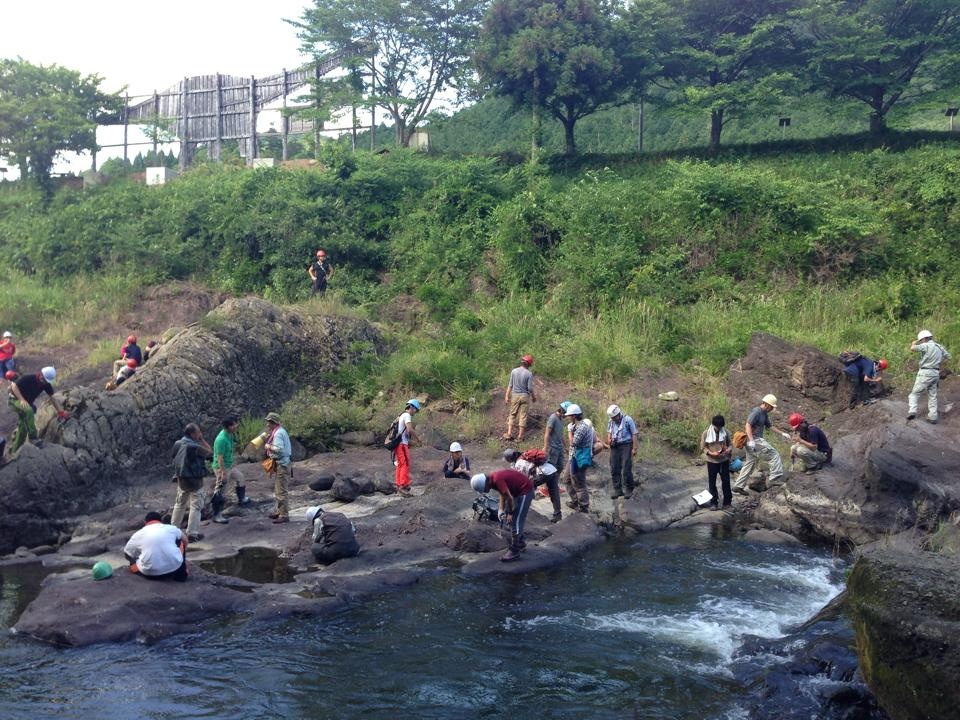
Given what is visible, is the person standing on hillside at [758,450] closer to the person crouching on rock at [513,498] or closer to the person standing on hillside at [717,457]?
the person standing on hillside at [717,457]

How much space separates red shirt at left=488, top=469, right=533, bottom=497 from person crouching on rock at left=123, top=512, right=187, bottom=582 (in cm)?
408

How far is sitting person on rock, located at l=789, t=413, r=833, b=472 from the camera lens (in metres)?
15.3

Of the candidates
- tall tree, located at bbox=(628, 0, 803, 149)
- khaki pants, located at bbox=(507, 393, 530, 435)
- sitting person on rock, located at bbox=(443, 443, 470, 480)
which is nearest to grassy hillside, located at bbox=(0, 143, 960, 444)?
khaki pants, located at bbox=(507, 393, 530, 435)

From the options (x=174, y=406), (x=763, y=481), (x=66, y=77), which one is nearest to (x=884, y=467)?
(x=763, y=481)

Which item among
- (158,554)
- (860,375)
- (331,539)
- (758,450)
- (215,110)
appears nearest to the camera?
(158,554)

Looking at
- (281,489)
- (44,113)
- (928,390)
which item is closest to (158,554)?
(281,489)

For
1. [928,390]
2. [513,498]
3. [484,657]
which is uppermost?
[928,390]

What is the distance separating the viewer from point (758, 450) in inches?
616

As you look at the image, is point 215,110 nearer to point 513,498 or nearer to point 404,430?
point 404,430

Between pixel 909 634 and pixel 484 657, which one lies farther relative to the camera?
pixel 484 657

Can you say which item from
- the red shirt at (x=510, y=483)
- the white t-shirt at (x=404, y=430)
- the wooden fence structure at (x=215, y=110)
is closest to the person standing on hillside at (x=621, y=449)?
the red shirt at (x=510, y=483)

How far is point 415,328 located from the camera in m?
24.5

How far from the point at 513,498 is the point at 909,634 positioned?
5.97 meters

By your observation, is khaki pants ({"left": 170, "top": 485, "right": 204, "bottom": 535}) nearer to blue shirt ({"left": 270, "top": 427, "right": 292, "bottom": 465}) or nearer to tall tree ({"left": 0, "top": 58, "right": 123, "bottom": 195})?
blue shirt ({"left": 270, "top": 427, "right": 292, "bottom": 465})
